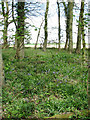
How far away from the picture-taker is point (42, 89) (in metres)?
6.84

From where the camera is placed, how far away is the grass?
5.42 m

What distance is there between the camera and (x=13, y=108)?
17.7ft

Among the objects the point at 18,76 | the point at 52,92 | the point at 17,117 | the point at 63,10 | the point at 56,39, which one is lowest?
the point at 17,117

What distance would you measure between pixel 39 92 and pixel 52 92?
62 cm

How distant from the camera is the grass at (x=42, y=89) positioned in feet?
17.8

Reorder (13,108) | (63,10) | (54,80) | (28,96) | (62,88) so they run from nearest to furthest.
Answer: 1. (13,108)
2. (28,96)
3. (62,88)
4. (54,80)
5. (63,10)

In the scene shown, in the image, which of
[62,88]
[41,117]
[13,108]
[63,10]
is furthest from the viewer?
[63,10]

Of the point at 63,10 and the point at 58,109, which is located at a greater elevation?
the point at 63,10

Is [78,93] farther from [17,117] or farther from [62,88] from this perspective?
[17,117]

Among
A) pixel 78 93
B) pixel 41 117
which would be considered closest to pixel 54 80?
pixel 78 93

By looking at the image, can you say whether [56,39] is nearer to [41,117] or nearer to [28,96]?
[28,96]

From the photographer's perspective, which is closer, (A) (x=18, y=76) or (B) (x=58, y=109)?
(B) (x=58, y=109)

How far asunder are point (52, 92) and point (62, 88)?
0.53 meters

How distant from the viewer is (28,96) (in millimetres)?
6367
